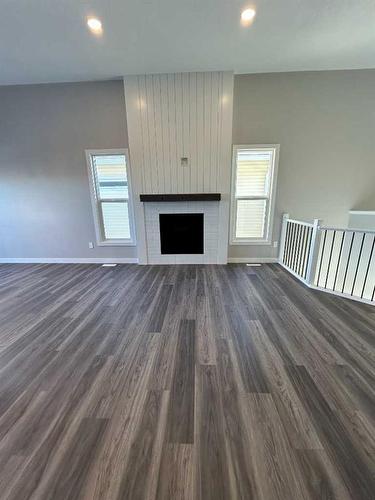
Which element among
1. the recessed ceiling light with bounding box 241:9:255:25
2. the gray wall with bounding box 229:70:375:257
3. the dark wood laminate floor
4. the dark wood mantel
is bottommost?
the dark wood laminate floor

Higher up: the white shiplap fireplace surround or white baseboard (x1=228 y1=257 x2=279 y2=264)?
the white shiplap fireplace surround

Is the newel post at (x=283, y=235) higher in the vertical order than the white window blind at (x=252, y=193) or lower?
lower

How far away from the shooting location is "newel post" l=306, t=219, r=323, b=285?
324 centimetres

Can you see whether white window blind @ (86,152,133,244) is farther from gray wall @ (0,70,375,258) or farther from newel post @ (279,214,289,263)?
newel post @ (279,214,289,263)

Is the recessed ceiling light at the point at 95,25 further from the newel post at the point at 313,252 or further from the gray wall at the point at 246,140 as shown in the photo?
the newel post at the point at 313,252

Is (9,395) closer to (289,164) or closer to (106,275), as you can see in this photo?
(106,275)

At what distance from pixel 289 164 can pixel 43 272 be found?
5233mm

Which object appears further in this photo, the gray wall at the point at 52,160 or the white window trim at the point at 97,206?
the white window trim at the point at 97,206

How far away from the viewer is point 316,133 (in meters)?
3.90

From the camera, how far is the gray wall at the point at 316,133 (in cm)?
374

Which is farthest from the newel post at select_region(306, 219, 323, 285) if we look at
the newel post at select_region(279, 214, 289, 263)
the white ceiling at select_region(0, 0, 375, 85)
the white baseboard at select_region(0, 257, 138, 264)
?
the white baseboard at select_region(0, 257, 138, 264)

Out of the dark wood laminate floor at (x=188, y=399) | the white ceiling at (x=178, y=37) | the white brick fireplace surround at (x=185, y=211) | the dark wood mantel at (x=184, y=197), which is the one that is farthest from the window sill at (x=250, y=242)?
the white ceiling at (x=178, y=37)

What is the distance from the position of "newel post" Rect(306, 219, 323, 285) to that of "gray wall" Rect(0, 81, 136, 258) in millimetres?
3380

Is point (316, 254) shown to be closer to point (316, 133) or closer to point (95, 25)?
point (316, 133)
